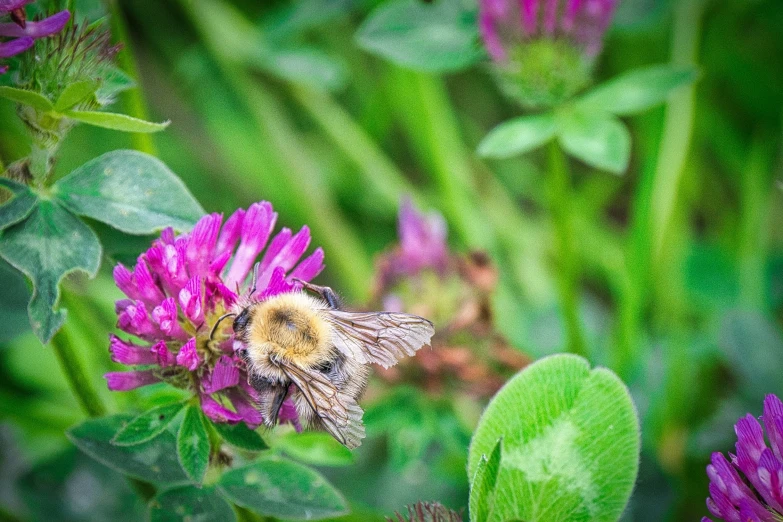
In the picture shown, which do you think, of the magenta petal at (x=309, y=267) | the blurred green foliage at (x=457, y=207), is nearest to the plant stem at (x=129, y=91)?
the blurred green foliage at (x=457, y=207)

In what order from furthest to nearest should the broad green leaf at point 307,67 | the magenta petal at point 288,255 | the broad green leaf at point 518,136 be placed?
the broad green leaf at point 307,67
the broad green leaf at point 518,136
the magenta petal at point 288,255

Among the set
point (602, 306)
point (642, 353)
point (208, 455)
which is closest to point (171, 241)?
point (208, 455)

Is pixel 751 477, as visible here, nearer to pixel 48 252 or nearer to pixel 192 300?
pixel 192 300

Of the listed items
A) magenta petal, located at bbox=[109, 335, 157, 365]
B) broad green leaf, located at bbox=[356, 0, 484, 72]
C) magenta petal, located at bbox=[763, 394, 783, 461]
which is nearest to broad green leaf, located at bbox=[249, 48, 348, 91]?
broad green leaf, located at bbox=[356, 0, 484, 72]

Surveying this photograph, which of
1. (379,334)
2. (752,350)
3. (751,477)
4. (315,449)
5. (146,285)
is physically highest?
(146,285)

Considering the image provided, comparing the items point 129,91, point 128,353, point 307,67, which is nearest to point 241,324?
point 128,353

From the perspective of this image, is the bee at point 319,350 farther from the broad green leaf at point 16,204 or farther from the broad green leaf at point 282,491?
the broad green leaf at point 16,204
